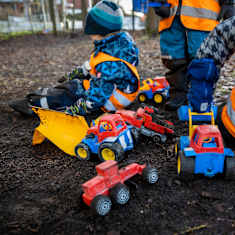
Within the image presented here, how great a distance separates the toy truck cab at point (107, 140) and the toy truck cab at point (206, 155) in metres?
0.60

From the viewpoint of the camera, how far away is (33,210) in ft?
6.68

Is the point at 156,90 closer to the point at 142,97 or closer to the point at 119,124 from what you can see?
the point at 142,97

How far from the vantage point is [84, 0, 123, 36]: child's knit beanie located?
321cm

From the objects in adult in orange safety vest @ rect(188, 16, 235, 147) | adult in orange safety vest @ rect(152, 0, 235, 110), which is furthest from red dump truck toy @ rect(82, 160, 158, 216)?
adult in orange safety vest @ rect(152, 0, 235, 110)

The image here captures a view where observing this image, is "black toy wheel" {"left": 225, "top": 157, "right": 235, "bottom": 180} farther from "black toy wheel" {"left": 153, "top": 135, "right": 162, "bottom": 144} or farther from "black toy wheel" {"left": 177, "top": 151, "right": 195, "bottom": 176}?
"black toy wheel" {"left": 153, "top": 135, "right": 162, "bottom": 144}

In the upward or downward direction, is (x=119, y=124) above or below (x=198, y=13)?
below

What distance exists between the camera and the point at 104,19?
3197mm

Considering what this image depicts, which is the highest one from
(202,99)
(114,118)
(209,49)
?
(209,49)

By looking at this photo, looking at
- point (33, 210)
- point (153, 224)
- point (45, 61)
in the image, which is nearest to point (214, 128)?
point (153, 224)

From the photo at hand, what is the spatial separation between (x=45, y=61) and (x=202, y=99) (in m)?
7.19

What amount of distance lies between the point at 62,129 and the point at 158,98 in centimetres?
169

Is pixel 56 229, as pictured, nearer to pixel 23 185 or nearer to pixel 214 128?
pixel 23 185

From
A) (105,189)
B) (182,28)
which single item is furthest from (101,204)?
(182,28)

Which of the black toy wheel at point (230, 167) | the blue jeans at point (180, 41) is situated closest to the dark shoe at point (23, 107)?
the blue jeans at point (180, 41)
